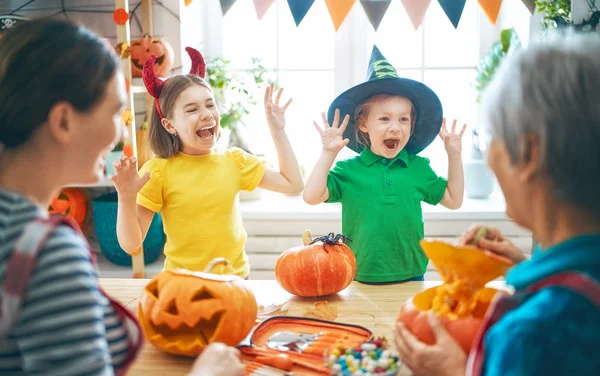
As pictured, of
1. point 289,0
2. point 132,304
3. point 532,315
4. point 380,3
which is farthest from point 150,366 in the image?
point 380,3

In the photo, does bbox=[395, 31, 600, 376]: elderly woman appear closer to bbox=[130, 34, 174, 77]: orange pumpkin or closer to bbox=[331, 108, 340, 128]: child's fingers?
bbox=[331, 108, 340, 128]: child's fingers

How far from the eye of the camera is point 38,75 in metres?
0.72

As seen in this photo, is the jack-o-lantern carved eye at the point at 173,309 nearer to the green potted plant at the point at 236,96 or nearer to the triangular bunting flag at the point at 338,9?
the triangular bunting flag at the point at 338,9

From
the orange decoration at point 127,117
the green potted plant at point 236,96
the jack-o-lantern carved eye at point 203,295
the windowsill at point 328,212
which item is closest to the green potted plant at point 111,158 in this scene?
the orange decoration at point 127,117

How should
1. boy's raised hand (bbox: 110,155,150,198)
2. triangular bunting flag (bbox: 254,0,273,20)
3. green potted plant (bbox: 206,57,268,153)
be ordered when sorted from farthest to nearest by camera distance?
green potted plant (bbox: 206,57,268,153) < triangular bunting flag (bbox: 254,0,273,20) < boy's raised hand (bbox: 110,155,150,198)

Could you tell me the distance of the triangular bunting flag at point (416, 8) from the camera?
2381 mm

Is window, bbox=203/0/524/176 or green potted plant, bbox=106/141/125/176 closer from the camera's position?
green potted plant, bbox=106/141/125/176

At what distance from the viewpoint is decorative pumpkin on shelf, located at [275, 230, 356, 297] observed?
1312mm

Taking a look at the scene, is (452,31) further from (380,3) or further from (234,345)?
(234,345)

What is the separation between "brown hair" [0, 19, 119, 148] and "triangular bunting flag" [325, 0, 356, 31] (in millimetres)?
1623

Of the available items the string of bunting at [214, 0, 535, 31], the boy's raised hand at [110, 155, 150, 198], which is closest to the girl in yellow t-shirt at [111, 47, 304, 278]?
the boy's raised hand at [110, 155, 150, 198]

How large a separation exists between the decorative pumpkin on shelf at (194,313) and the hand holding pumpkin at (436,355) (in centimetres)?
32

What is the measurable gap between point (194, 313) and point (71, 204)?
1880 mm

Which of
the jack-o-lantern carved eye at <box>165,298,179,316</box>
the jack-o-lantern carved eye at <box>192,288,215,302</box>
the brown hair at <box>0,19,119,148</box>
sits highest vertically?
the brown hair at <box>0,19,119,148</box>
